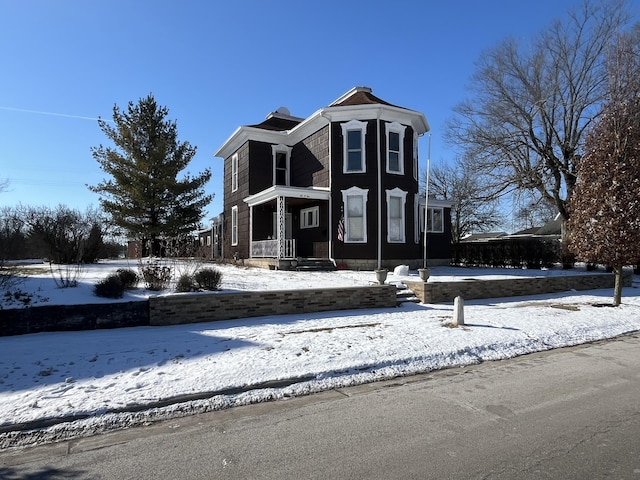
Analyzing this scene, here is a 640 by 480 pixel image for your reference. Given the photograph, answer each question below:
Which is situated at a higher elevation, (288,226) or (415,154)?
(415,154)

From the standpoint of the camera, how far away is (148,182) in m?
26.1

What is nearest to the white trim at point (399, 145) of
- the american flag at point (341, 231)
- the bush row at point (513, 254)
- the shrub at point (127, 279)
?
the american flag at point (341, 231)

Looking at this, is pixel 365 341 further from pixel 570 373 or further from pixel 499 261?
pixel 499 261

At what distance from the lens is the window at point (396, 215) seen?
61.6 ft

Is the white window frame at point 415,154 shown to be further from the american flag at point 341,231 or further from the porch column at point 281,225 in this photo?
the porch column at point 281,225

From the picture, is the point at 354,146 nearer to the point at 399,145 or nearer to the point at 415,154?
the point at 399,145

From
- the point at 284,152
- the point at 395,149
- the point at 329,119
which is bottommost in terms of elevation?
the point at 395,149

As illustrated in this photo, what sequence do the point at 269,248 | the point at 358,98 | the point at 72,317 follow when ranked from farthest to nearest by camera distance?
1. the point at 358,98
2. the point at 269,248
3. the point at 72,317

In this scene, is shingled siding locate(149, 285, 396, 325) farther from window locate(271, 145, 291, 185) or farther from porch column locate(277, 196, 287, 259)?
window locate(271, 145, 291, 185)

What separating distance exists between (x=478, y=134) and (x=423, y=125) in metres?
5.44

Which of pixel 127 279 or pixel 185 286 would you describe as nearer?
pixel 185 286

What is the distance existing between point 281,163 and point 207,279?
1388cm

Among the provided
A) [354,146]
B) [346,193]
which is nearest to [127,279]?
[346,193]

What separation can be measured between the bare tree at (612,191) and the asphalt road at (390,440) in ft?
24.2
